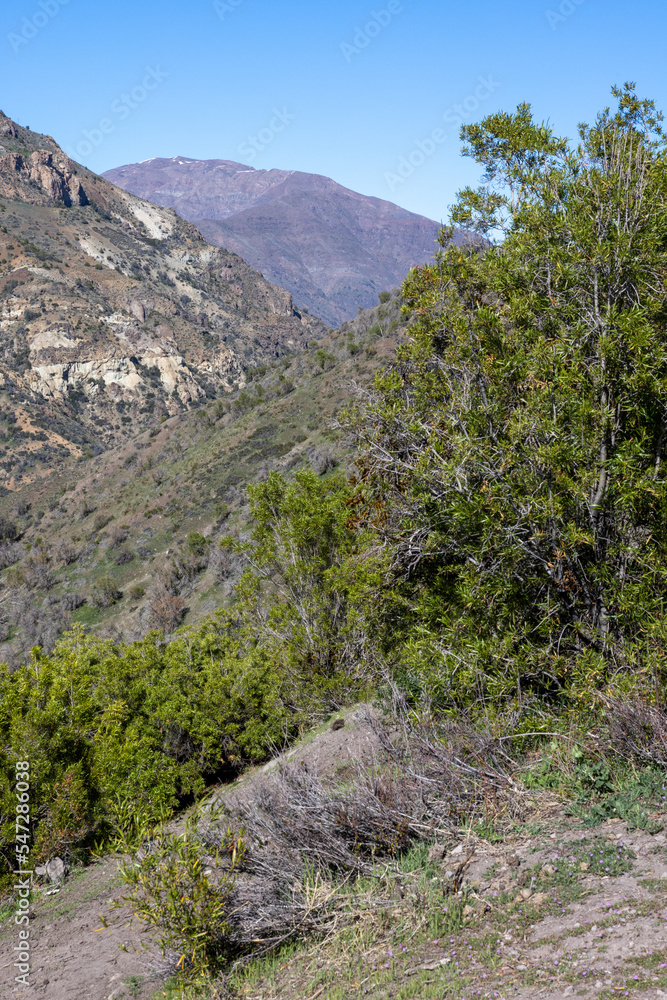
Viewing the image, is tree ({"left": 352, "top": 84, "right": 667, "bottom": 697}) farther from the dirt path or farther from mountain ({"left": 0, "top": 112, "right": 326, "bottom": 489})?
mountain ({"left": 0, "top": 112, "right": 326, "bottom": 489})

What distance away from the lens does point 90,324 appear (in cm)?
8425

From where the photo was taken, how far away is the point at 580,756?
14.0ft

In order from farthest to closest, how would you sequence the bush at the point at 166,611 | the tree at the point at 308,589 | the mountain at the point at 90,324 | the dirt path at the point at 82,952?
the mountain at the point at 90,324, the bush at the point at 166,611, the tree at the point at 308,589, the dirt path at the point at 82,952

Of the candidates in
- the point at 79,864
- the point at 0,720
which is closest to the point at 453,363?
the point at 0,720

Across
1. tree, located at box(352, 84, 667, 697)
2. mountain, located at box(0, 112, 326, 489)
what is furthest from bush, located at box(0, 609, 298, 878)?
mountain, located at box(0, 112, 326, 489)

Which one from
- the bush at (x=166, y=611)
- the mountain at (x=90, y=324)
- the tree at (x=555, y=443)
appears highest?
the mountain at (x=90, y=324)

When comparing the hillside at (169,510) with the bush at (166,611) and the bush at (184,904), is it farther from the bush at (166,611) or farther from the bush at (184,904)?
the bush at (184,904)

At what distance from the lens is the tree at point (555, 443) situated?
437 centimetres

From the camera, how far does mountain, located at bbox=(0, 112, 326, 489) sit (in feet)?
251

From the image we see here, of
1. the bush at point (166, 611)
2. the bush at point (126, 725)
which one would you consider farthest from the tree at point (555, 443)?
the bush at point (166, 611)

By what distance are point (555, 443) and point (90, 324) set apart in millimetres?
91779

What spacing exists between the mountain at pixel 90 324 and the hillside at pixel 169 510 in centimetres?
2192

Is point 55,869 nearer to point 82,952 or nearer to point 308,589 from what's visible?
point 82,952

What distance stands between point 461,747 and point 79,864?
6323 millimetres
